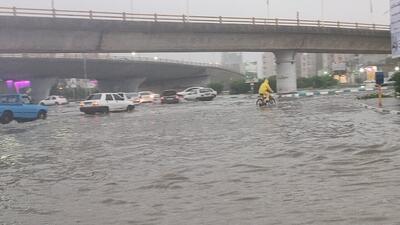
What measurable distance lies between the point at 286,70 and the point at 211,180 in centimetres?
5476

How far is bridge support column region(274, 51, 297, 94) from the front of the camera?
62906mm

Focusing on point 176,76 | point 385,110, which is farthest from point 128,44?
point 176,76

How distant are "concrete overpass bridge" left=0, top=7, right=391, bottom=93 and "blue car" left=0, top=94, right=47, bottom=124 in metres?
9.88

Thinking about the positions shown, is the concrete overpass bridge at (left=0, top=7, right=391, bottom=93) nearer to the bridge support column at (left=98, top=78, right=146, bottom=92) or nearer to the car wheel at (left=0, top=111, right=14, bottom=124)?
the car wheel at (left=0, top=111, right=14, bottom=124)

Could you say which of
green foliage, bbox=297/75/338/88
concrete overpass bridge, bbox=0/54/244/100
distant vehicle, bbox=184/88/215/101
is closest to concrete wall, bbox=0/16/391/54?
distant vehicle, bbox=184/88/215/101

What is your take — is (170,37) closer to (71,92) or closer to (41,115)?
(41,115)

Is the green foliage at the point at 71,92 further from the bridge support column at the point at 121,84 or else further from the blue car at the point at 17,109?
the blue car at the point at 17,109

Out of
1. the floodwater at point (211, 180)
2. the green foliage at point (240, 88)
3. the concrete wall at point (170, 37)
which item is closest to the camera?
Result: the floodwater at point (211, 180)

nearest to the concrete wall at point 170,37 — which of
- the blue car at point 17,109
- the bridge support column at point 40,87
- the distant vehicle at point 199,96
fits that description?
the distant vehicle at point 199,96

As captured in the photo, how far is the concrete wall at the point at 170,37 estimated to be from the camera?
43.3 m

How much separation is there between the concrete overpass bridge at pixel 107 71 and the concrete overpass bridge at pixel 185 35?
1511 inches

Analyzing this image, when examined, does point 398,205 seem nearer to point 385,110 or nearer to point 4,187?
point 4,187

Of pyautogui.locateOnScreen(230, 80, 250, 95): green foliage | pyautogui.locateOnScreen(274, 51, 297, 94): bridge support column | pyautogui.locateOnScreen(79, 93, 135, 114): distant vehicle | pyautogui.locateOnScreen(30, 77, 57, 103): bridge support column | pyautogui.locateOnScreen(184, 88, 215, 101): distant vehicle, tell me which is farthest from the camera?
pyautogui.locateOnScreen(30, 77, 57, 103): bridge support column

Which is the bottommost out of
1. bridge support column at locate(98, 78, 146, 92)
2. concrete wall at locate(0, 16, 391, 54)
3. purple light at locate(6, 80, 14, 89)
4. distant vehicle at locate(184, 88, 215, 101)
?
distant vehicle at locate(184, 88, 215, 101)
